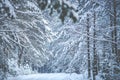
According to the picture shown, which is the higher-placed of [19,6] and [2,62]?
[19,6]

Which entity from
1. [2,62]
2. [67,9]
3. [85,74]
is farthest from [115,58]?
[67,9]

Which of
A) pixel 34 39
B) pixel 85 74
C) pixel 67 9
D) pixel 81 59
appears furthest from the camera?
pixel 81 59

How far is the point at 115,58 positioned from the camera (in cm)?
1284

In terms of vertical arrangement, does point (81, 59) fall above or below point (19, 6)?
below

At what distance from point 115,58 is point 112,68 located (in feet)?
1.90

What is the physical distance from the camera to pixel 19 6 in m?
13.4

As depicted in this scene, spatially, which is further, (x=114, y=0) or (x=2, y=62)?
(x=114, y=0)

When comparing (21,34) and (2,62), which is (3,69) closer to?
(2,62)

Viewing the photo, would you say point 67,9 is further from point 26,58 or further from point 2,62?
point 26,58

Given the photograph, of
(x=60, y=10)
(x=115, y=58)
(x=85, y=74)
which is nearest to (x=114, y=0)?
(x=115, y=58)

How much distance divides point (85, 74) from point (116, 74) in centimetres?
761

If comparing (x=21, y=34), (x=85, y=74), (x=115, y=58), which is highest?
(x=21, y=34)

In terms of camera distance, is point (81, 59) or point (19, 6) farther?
point (81, 59)

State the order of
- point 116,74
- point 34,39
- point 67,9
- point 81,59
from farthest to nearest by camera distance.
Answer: point 81,59
point 34,39
point 116,74
point 67,9
